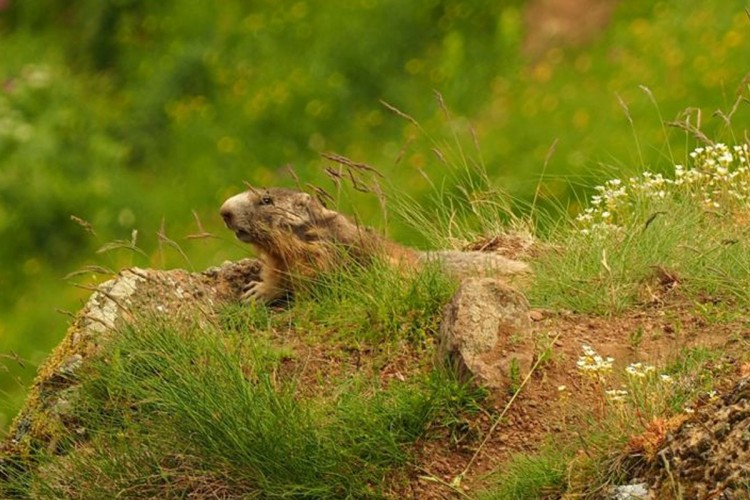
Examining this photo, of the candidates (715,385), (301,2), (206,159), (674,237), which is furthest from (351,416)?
(301,2)

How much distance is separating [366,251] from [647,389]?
2102 mm

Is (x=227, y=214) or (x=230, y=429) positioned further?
(x=227, y=214)

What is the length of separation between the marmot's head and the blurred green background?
614cm

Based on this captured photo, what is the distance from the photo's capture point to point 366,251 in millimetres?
7852

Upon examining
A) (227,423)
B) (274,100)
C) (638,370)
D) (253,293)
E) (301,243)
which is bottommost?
(274,100)

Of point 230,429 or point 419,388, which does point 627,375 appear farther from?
point 230,429

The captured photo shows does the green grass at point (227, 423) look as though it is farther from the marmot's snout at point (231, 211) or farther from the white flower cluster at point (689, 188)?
the white flower cluster at point (689, 188)

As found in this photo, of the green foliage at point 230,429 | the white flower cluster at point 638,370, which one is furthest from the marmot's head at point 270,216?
the white flower cluster at point 638,370

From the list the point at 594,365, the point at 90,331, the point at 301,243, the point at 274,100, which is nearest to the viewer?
the point at 594,365

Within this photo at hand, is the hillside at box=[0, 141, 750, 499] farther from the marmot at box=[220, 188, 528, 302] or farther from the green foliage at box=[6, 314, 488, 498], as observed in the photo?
the marmot at box=[220, 188, 528, 302]

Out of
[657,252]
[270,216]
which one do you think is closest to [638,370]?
[657,252]

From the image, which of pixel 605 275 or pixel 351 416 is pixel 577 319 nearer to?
pixel 605 275

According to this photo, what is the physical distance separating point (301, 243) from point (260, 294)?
0.34 m

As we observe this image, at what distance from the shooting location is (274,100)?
1878 centimetres
